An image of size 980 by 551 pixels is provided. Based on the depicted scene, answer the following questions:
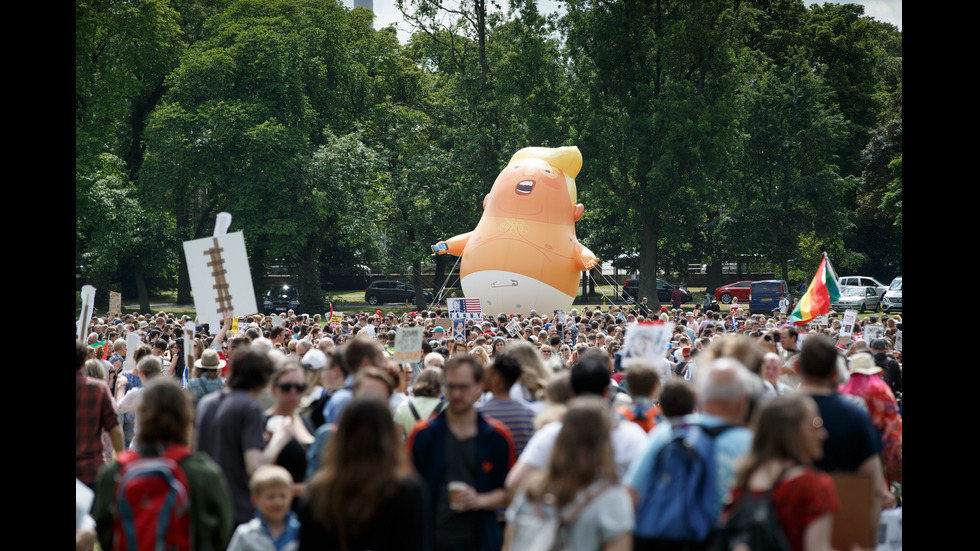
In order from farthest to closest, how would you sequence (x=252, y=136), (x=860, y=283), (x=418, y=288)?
1. (x=418, y=288)
2. (x=860, y=283)
3. (x=252, y=136)

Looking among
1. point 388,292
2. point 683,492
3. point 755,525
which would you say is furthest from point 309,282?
point 755,525

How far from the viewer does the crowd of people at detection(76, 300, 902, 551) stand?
3.56m

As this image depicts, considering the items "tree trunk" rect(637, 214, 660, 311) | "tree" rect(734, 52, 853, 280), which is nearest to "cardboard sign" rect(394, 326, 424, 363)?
"tree trunk" rect(637, 214, 660, 311)

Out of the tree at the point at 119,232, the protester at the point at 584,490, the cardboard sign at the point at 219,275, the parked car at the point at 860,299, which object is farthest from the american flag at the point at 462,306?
the parked car at the point at 860,299

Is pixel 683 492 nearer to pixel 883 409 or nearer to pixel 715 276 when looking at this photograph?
pixel 883 409

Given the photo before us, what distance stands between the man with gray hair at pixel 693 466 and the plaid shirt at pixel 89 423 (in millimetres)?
3689

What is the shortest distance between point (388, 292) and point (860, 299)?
20.6 m

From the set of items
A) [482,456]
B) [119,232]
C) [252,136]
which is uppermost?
[252,136]

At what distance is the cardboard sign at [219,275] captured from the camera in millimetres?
8102

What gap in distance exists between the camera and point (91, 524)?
4.57 metres

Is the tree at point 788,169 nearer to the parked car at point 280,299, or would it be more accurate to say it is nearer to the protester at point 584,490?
the parked car at point 280,299

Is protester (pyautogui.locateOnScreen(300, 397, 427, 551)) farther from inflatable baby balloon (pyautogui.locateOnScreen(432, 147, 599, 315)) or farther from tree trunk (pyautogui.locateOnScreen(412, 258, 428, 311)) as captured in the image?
tree trunk (pyautogui.locateOnScreen(412, 258, 428, 311))

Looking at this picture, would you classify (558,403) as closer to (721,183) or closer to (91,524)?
(91,524)

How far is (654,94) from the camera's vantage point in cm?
3453
